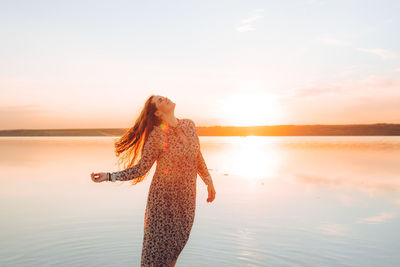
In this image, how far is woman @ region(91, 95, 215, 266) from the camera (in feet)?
13.0

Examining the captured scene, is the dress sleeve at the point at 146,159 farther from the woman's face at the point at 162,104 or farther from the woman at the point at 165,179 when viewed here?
the woman's face at the point at 162,104

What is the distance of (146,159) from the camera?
3.87 metres

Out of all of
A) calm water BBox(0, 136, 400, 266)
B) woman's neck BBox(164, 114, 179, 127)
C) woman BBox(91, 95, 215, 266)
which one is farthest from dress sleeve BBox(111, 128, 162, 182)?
calm water BBox(0, 136, 400, 266)

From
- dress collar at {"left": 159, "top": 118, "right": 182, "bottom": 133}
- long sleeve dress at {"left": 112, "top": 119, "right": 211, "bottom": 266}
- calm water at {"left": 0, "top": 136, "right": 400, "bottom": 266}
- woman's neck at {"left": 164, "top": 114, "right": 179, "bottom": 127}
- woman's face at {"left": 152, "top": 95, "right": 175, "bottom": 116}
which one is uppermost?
woman's face at {"left": 152, "top": 95, "right": 175, "bottom": 116}

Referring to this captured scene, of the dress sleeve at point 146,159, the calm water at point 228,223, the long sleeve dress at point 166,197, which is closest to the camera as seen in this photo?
the dress sleeve at point 146,159

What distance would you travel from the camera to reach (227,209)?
9242 mm

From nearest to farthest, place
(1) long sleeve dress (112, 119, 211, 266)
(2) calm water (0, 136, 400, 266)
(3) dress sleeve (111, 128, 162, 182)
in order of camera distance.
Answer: (3) dress sleeve (111, 128, 162, 182), (1) long sleeve dress (112, 119, 211, 266), (2) calm water (0, 136, 400, 266)

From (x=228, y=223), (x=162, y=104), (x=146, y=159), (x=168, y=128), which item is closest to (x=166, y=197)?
(x=146, y=159)

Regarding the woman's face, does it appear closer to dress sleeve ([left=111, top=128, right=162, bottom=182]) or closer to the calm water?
dress sleeve ([left=111, top=128, right=162, bottom=182])

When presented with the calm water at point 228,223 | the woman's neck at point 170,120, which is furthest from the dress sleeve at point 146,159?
the calm water at point 228,223

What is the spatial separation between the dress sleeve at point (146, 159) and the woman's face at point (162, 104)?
20cm

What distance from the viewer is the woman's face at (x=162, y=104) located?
3.96 m

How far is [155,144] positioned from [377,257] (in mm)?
3981

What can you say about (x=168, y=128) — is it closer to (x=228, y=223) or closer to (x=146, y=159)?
(x=146, y=159)
